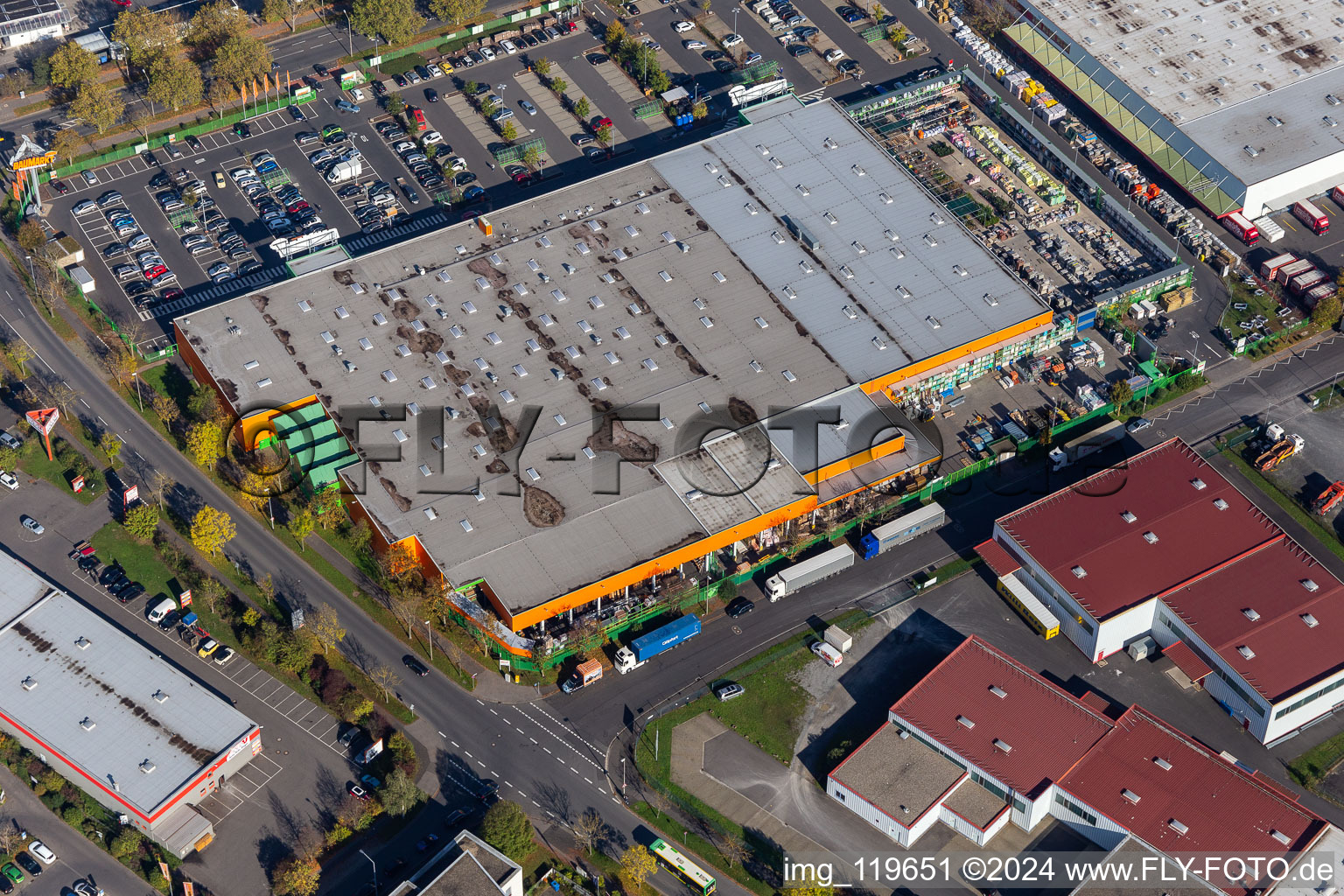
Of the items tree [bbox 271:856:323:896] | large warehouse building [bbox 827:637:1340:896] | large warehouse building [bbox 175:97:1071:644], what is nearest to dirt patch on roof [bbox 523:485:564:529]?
large warehouse building [bbox 175:97:1071:644]

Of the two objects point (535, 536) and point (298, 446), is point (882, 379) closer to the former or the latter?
point (535, 536)

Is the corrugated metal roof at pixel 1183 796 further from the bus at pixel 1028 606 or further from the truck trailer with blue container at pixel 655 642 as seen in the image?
the truck trailer with blue container at pixel 655 642

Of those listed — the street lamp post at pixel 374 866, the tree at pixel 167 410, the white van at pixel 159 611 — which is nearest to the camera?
the street lamp post at pixel 374 866

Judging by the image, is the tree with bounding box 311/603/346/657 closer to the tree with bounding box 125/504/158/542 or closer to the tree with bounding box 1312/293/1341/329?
the tree with bounding box 125/504/158/542

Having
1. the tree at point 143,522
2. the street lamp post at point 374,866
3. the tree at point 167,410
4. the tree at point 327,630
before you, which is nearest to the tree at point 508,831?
the street lamp post at point 374,866

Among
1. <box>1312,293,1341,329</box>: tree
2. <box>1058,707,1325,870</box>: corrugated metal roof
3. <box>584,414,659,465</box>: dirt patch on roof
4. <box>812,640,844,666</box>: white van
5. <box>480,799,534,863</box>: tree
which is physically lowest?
<box>1058,707,1325,870</box>: corrugated metal roof

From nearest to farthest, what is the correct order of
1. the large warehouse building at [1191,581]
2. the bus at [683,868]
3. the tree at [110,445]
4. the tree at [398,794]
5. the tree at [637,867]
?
the tree at [637,867], the bus at [683,868], the tree at [398,794], the large warehouse building at [1191,581], the tree at [110,445]
